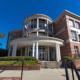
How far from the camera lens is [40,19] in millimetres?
19766

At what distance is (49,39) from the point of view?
1344cm

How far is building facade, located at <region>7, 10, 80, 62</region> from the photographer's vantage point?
13.6 metres

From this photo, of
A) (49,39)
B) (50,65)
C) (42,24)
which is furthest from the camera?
(42,24)

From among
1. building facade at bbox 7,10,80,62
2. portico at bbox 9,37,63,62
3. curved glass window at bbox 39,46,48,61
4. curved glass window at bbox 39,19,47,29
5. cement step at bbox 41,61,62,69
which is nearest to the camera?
cement step at bbox 41,61,62,69

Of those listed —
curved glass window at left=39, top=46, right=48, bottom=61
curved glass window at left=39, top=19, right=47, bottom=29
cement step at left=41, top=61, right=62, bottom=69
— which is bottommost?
cement step at left=41, top=61, right=62, bottom=69

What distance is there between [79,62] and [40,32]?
37.9 feet

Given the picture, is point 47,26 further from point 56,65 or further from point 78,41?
point 56,65

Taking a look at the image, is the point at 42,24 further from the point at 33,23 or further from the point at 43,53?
the point at 43,53

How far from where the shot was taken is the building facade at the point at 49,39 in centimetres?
1359

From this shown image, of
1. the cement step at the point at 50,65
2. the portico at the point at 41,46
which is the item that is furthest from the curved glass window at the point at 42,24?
the cement step at the point at 50,65

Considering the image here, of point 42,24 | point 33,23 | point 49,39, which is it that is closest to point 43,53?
point 49,39

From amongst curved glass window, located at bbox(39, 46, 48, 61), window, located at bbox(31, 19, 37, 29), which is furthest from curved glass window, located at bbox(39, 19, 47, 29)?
curved glass window, located at bbox(39, 46, 48, 61)

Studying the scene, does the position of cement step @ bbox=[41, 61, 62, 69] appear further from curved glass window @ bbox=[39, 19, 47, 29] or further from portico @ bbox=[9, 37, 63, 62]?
curved glass window @ bbox=[39, 19, 47, 29]

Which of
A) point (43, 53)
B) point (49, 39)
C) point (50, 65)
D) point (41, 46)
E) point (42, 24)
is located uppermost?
point (42, 24)
